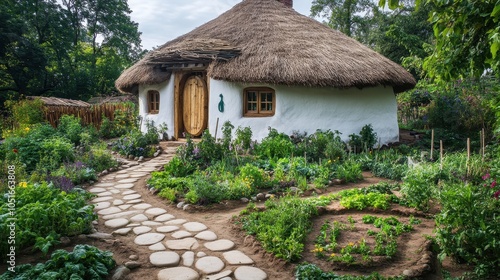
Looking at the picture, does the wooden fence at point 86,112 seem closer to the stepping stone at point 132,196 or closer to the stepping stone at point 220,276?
the stepping stone at point 132,196

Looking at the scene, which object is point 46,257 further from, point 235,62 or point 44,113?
point 44,113

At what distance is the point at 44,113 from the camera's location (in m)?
12.3

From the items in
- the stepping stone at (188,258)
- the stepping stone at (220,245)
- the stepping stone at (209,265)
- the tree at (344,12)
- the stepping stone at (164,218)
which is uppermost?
the tree at (344,12)

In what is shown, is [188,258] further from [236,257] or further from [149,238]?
[149,238]

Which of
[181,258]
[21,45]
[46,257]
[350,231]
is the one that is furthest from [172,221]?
[21,45]

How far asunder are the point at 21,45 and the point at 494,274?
21.5 metres

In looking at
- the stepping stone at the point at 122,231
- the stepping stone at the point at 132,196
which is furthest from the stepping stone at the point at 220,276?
the stepping stone at the point at 132,196

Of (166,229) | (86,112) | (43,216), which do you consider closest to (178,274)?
(166,229)

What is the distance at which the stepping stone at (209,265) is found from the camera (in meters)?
3.17

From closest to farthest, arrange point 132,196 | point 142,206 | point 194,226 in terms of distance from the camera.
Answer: point 194,226 → point 142,206 → point 132,196

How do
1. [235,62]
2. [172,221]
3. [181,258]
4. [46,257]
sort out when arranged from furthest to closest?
[235,62], [172,221], [181,258], [46,257]

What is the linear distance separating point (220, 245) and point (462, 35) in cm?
317

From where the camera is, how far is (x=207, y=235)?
4008mm

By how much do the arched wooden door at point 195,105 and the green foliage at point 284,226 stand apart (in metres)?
6.61
